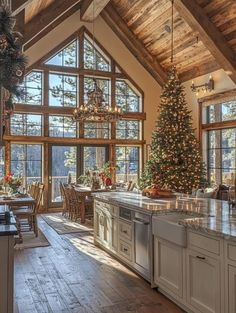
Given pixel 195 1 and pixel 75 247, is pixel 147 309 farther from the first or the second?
pixel 195 1

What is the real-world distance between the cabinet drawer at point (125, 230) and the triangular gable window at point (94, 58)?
24.8ft

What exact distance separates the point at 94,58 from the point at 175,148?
4429 mm

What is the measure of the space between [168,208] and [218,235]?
1211 mm

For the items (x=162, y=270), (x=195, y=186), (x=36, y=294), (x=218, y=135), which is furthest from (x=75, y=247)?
(x=218, y=135)

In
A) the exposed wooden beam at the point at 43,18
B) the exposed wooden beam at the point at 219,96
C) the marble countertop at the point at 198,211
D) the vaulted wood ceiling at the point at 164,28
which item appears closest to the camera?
the marble countertop at the point at 198,211

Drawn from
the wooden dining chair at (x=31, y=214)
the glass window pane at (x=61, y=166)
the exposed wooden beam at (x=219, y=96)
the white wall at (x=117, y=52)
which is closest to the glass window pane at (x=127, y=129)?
the white wall at (x=117, y=52)

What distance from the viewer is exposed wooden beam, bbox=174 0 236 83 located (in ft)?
25.5

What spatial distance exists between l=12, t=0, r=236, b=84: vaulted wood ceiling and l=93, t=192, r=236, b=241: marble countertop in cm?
510

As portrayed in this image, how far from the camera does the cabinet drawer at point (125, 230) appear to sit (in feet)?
14.2

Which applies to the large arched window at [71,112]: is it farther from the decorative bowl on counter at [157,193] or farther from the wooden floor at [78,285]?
the decorative bowl on counter at [157,193]

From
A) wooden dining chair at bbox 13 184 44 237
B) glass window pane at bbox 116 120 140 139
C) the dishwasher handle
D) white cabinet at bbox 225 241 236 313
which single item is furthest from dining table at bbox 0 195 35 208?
glass window pane at bbox 116 120 140 139

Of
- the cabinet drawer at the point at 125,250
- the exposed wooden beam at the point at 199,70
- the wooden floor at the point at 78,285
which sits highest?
the exposed wooden beam at the point at 199,70

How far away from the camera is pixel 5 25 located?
2.65 m

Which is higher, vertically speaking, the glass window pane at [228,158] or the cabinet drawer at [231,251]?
the glass window pane at [228,158]
